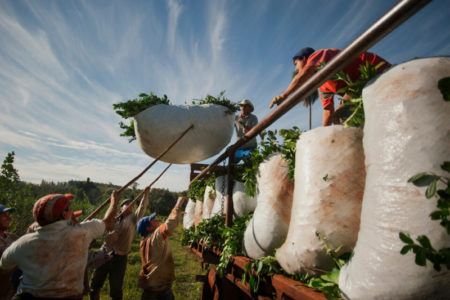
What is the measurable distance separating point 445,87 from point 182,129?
8.39ft

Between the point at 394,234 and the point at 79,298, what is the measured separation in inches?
107

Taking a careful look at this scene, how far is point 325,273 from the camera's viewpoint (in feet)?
4.27

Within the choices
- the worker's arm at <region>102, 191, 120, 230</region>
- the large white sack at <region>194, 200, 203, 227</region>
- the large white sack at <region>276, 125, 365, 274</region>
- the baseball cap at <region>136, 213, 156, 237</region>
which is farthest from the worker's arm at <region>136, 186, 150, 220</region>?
the large white sack at <region>276, 125, 365, 274</region>

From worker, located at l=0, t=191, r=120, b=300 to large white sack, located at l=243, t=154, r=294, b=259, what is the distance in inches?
63.8

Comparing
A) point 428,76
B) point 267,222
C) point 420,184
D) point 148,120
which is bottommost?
point 267,222

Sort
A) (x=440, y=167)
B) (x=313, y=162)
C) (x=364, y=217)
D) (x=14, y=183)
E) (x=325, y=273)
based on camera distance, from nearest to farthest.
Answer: (x=440, y=167)
(x=364, y=217)
(x=325, y=273)
(x=313, y=162)
(x=14, y=183)

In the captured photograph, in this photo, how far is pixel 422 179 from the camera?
0.87 metres

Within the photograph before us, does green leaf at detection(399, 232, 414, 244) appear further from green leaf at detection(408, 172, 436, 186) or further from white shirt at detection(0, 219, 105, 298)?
white shirt at detection(0, 219, 105, 298)

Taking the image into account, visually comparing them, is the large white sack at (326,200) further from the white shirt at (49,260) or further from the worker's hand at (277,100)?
the white shirt at (49,260)

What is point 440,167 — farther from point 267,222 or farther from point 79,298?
point 79,298

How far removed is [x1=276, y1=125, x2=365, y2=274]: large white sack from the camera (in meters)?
1.26

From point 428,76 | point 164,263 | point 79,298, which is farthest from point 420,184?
point 164,263

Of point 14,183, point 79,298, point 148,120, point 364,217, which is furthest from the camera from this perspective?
point 14,183

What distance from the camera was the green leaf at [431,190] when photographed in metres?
0.80
